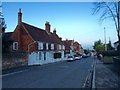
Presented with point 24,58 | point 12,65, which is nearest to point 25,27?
point 24,58

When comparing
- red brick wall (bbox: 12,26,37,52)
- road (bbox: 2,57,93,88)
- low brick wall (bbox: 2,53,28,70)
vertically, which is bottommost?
road (bbox: 2,57,93,88)

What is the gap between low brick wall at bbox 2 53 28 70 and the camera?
3181cm

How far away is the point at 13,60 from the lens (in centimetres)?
3484

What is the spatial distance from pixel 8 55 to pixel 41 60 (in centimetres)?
1846

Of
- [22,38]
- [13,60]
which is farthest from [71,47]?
[13,60]

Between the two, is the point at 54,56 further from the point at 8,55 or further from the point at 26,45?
the point at 8,55

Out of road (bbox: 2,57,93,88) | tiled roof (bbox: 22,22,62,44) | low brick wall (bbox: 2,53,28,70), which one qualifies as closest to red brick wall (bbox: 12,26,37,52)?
tiled roof (bbox: 22,22,62,44)

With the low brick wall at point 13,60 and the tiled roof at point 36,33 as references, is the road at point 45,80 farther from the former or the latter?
the tiled roof at point 36,33

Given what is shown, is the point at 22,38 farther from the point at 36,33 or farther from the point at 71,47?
the point at 71,47

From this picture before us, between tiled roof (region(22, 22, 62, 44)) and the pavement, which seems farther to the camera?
tiled roof (region(22, 22, 62, 44))

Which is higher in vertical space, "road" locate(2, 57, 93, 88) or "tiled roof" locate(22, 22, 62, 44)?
"tiled roof" locate(22, 22, 62, 44)

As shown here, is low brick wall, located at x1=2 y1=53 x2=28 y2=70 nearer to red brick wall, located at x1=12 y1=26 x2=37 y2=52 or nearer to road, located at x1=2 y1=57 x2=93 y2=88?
road, located at x1=2 y1=57 x2=93 y2=88

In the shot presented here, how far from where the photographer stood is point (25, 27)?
4969cm

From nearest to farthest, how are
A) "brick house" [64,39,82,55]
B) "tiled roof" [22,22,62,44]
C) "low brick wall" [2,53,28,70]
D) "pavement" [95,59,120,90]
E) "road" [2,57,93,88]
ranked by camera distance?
"pavement" [95,59,120,90]
"road" [2,57,93,88]
"low brick wall" [2,53,28,70]
"tiled roof" [22,22,62,44]
"brick house" [64,39,82,55]
